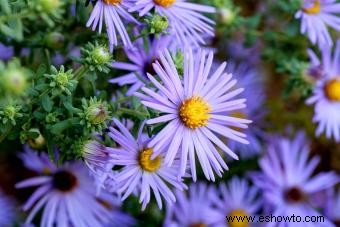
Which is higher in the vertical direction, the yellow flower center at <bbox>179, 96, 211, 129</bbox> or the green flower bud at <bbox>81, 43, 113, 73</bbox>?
the green flower bud at <bbox>81, 43, 113, 73</bbox>

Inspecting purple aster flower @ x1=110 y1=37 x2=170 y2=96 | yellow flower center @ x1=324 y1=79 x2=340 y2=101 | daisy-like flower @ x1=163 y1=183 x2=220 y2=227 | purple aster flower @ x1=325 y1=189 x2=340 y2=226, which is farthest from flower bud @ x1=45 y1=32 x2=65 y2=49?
purple aster flower @ x1=325 y1=189 x2=340 y2=226

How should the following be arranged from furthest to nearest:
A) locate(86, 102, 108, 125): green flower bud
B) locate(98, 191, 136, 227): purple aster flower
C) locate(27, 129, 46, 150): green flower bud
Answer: locate(98, 191, 136, 227): purple aster flower → locate(27, 129, 46, 150): green flower bud → locate(86, 102, 108, 125): green flower bud

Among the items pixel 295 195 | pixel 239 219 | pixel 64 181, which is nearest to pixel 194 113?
pixel 64 181

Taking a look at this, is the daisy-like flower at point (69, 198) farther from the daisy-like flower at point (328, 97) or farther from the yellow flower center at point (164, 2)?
the daisy-like flower at point (328, 97)

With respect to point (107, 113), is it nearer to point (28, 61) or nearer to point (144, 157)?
point (144, 157)

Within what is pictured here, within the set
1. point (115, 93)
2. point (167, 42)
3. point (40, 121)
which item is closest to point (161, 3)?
point (167, 42)

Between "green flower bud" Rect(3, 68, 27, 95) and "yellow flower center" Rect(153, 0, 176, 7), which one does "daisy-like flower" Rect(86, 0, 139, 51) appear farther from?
"green flower bud" Rect(3, 68, 27, 95)
